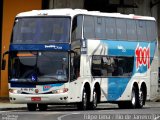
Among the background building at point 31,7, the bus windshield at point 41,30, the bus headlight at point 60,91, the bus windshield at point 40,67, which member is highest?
the background building at point 31,7

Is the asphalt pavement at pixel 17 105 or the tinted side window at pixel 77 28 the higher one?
the tinted side window at pixel 77 28

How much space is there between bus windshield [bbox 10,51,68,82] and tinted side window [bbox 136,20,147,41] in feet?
22.0

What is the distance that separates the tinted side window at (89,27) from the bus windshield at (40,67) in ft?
6.36

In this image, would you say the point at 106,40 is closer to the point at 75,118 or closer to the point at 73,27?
the point at 73,27

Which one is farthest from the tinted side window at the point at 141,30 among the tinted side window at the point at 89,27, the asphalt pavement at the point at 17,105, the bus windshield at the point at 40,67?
the bus windshield at the point at 40,67

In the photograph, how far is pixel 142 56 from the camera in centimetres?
3466

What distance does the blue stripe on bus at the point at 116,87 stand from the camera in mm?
32281

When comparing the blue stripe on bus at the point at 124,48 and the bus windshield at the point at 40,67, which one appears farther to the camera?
the blue stripe on bus at the point at 124,48

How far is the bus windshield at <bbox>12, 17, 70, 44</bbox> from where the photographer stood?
2914 cm

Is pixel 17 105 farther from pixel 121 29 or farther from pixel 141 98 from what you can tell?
pixel 121 29

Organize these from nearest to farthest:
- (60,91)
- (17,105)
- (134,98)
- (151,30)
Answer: (60,91) < (134,98) < (151,30) < (17,105)

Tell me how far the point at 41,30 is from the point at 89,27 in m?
2.36

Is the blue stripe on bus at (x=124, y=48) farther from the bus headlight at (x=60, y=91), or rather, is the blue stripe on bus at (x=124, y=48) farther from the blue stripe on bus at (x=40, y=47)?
the bus headlight at (x=60, y=91)

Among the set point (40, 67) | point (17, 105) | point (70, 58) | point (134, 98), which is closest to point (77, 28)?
point (70, 58)
